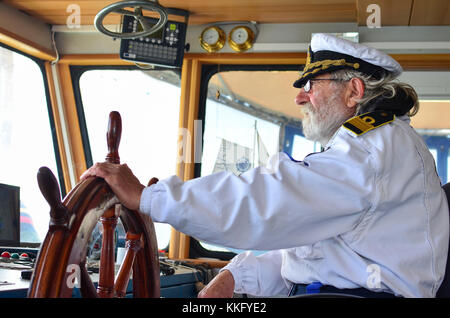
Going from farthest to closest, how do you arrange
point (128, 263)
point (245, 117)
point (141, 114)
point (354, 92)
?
point (141, 114) < point (245, 117) < point (354, 92) < point (128, 263)

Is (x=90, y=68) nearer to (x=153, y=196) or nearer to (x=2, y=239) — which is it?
(x=2, y=239)

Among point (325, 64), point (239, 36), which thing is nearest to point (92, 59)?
point (239, 36)

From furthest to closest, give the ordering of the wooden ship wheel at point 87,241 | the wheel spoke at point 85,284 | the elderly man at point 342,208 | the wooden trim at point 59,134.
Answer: the wooden trim at point 59,134, the elderly man at point 342,208, the wheel spoke at point 85,284, the wooden ship wheel at point 87,241

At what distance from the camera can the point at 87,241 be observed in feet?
2.53

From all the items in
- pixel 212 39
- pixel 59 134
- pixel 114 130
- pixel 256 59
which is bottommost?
pixel 59 134

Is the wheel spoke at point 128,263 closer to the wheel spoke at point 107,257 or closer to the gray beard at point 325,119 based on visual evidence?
the wheel spoke at point 107,257

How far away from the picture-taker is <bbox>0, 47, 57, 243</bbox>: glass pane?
3.61 m

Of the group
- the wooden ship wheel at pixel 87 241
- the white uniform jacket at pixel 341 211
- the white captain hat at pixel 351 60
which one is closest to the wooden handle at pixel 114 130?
the wooden ship wheel at pixel 87 241

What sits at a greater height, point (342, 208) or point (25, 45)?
point (25, 45)

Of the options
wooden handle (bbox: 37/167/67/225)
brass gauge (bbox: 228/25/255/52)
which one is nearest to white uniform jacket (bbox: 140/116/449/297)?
wooden handle (bbox: 37/167/67/225)

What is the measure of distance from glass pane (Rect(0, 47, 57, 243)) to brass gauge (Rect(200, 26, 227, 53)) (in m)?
1.25

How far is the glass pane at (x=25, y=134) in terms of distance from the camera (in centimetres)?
361

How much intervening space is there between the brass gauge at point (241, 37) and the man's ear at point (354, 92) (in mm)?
1962

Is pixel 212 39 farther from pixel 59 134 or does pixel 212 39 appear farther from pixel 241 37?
pixel 59 134
